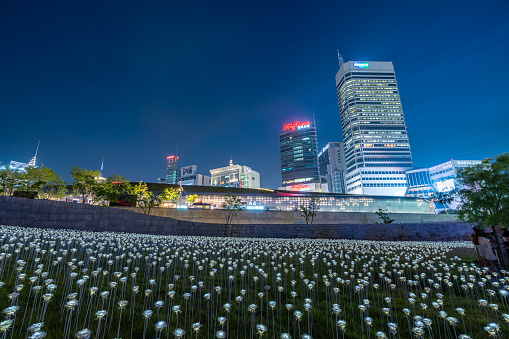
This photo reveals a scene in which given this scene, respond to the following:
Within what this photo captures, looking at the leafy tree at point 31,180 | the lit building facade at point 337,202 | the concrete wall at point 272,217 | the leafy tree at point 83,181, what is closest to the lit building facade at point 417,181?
the lit building facade at point 337,202

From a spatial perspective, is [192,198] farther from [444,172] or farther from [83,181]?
[444,172]

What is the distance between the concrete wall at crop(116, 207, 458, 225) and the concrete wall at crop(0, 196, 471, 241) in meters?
15.1

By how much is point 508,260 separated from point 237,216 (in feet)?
130

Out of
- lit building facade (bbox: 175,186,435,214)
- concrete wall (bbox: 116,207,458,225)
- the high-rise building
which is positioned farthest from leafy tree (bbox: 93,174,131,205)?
the high-rise building

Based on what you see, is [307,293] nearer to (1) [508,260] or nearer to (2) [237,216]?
(1) [508,260]

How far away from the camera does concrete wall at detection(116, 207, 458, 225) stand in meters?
43.5

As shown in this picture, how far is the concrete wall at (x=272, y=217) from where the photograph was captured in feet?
143

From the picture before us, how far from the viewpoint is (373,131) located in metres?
161

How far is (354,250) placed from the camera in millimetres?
14570

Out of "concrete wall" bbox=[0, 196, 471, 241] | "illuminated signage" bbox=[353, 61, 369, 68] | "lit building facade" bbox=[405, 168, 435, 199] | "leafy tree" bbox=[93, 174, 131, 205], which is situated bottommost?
"concrete wall" bbox=[0, 196, 471, 241]

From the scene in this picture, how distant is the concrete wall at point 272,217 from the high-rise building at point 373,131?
103134 millimetres

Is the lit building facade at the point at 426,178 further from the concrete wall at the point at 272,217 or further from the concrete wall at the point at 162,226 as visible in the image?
the concrete wall at the point at 162,226

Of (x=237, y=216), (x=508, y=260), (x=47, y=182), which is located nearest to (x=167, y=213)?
(x=237, y=216)

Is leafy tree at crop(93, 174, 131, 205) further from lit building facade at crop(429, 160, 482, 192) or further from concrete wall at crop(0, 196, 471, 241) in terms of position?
lit building facade at crop(429, 160, 482, 192)
